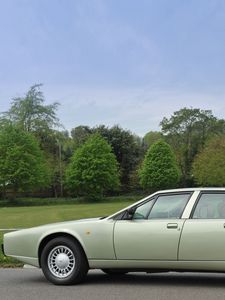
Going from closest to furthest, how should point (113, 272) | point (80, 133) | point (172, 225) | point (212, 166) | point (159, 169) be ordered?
1. point (172, 225)
2. point (113, 272)
3. point (212, 166)
4. point (159, 169)
5. point (80, 133)

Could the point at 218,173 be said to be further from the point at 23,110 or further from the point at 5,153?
the point at 23,110

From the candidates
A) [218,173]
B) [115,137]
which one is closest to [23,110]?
[115,137]

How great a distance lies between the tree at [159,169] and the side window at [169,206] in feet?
216

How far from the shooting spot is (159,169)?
7444 centimetres

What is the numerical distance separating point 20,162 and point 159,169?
18.3 m

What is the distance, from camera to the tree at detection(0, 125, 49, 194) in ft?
227

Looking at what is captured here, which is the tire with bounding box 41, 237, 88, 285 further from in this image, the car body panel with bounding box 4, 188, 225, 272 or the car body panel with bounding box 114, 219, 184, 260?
the car body panel with bounding box 114, 219, 184, 260

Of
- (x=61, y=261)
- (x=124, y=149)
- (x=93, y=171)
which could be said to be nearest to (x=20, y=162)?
(x=93, y=171)

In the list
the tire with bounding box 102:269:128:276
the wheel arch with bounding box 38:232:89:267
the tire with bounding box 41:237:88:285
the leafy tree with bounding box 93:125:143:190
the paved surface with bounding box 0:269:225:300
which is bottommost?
the paved surface with bounding box 0:269:225:300

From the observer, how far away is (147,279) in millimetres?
9336

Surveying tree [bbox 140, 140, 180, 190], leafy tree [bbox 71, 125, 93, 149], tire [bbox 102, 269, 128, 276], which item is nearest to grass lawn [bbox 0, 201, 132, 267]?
tire [bbox 102, 269, 128, 276]

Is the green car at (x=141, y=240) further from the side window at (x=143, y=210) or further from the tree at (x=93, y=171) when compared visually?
the tree at (x=93, y=171)

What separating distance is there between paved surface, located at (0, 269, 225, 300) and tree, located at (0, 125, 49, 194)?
197ft

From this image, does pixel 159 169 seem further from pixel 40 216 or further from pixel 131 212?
pixel 131 212
